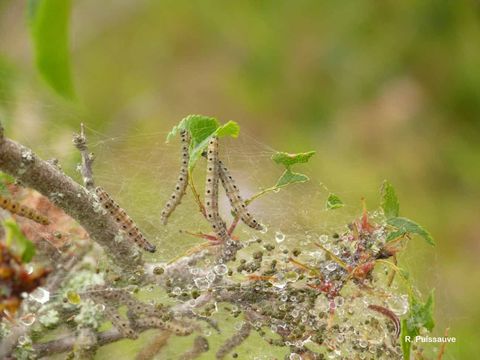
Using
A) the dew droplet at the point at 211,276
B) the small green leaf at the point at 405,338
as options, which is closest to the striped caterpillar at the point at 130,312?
the dew droplet at the point at 211,276

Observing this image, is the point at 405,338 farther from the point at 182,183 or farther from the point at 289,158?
the point at 182,183

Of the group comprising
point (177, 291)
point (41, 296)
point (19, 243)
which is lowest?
point (19, 243)

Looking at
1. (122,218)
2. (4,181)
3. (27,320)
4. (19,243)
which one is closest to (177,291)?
(122,218)

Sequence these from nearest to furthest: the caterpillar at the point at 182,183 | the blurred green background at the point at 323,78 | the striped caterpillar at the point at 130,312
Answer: the striped caterpillar at the point at 130,312 < the caterpillar at the point at 182,183 < the blurred green background at the point at 323,78

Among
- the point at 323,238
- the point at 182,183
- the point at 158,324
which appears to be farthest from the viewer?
the point at 323,238

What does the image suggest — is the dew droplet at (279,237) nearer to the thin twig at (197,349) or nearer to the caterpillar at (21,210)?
the thin twig at (197,349)

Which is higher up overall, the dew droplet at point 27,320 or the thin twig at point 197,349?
the thin twig at point 197,349
